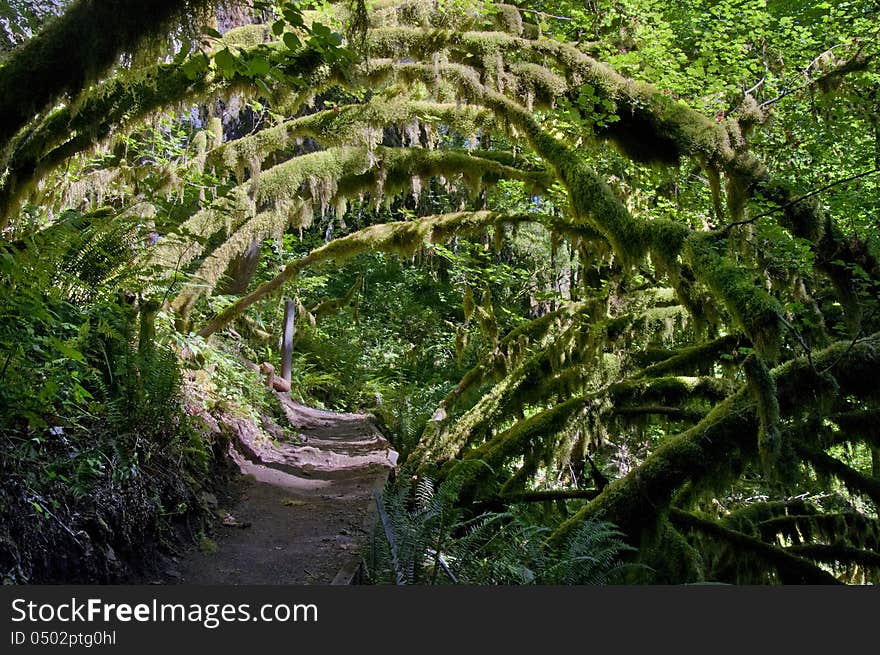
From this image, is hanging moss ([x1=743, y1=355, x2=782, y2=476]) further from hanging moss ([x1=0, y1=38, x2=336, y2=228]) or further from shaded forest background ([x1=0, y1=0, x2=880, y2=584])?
hanging moss ([x1=0, y1=38, x2=336, y2=228])

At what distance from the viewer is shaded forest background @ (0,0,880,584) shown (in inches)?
161

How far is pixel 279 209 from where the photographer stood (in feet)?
30.2

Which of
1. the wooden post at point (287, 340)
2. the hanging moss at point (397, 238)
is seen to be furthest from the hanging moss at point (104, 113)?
the wooden post at point (287, 340)

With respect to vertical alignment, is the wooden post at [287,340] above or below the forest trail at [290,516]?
above

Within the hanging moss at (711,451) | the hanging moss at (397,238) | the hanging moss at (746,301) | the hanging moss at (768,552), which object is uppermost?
the hanging moss at (397,238)

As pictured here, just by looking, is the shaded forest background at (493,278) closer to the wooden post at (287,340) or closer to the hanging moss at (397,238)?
the hanging moss at (397,238)

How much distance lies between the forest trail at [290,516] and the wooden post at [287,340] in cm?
529

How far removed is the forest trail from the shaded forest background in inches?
13.0

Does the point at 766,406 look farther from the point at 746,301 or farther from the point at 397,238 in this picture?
the point at 397,238

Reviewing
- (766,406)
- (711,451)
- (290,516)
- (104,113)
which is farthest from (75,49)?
(711,451)

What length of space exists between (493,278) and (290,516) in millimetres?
7122

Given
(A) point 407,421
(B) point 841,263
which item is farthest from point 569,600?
(A) point 407,421

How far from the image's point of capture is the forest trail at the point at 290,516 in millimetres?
4816

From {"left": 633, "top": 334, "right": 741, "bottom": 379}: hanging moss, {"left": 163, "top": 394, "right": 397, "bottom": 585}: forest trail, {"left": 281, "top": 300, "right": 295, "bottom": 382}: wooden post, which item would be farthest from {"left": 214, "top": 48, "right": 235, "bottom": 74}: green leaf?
{"left": 281, "top": 300, "right": 295, "bottom": 382}: wooden post
